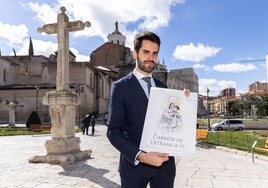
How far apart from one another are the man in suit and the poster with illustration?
137 mm

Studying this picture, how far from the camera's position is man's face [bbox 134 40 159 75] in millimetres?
2609

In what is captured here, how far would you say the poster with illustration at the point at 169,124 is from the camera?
2.39m

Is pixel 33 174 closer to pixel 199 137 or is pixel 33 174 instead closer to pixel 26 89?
pixel 199 137

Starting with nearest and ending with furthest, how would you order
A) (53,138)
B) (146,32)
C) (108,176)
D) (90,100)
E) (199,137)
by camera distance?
1. (146,32)
2. (108,176)
3. (53,138)
4. (199,137)
5. (90,100)

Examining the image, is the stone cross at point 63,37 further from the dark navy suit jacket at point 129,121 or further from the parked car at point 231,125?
the parked car at point 231,125

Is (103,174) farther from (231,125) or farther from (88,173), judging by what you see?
(231,125)

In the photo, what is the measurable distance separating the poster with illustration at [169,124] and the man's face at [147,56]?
26 cm

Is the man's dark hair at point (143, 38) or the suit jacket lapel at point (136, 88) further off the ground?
the man's dark hair at point (143, 38)

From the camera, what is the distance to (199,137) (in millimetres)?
18688

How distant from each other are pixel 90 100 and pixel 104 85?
9.05 meters

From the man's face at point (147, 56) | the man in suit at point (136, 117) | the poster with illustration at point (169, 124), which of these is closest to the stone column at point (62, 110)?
the man in suit at point (136, 117)

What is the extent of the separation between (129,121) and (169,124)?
35cm

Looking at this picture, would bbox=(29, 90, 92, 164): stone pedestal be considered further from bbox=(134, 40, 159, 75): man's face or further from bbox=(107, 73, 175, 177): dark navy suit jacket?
bbox=(134, 40, 159, 75): man's face

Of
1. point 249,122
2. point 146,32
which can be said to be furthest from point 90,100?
point 146,32
